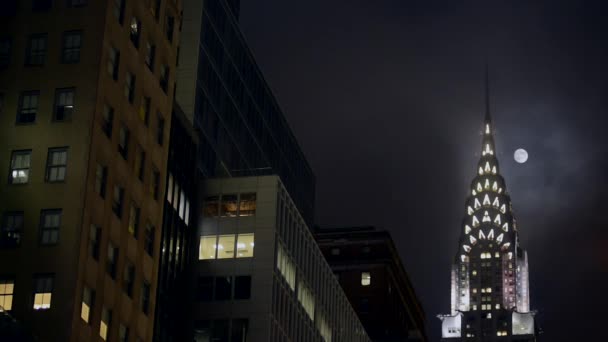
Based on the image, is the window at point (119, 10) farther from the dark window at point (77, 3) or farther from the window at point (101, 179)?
the window at point (101, 179)

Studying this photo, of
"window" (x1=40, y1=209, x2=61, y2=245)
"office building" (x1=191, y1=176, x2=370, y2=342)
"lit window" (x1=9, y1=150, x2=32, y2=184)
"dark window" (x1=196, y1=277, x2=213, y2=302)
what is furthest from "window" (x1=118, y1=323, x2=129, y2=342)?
"dark window" (x1=196, y1=277, x2=213, y2=302)

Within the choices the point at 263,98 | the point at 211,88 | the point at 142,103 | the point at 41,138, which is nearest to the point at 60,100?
the point at 41,138

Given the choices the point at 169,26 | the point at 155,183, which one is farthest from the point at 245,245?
the point at 169,26

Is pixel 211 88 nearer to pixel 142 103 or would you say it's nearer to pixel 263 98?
pixel 263 98

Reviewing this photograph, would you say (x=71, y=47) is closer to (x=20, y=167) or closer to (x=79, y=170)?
(x=20, y=167)

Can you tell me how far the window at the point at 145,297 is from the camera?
78875mm

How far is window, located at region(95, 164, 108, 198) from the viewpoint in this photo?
73.6 m

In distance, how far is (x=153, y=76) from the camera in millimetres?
83312

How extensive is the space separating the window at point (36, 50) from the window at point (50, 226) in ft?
33.3

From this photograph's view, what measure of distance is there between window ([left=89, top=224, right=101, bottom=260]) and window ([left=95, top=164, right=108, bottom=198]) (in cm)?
225

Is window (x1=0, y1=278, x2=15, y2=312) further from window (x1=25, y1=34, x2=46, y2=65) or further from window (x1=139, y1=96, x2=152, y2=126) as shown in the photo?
window (x1=139, y1=96, x2=152, y2=126)

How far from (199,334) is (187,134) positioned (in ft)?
54.2

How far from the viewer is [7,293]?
70.4 meters

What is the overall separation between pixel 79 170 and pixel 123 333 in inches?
411
